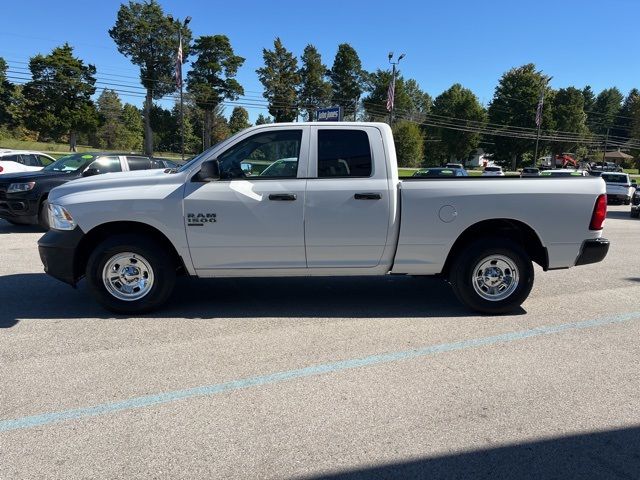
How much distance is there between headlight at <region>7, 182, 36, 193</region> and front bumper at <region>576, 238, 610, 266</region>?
10.1 meters

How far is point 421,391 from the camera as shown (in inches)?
142

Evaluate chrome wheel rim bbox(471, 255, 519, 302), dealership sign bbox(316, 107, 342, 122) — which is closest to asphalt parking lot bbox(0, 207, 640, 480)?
chrome wheel rim bbox(471, 255, 519, 302)

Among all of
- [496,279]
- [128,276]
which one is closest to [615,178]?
[496,279]

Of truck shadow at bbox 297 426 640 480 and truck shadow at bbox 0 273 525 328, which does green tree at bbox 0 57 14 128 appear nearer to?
truck shadow at bbox 0 273 525 328

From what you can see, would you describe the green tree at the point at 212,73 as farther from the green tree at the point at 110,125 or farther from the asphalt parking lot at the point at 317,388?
the asphalt parking lot at the point at 317,388

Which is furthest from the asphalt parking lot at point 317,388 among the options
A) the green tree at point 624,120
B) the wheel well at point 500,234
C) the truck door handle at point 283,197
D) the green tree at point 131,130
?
the green tree at point 624,120

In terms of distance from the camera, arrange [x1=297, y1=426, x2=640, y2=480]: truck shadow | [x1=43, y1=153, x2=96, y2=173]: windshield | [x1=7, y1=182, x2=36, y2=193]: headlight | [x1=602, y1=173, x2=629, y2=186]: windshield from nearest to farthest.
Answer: [x1=297, y1=426, x2=640, y2=480]: truck shadow < [x1=7, y1=182, x2=36, y2=193]: headlight < [x1=43, y1=153, x2=96, y2=173]: windshield < [x1=602, y1=173, x2=629, y2=186]: windshield

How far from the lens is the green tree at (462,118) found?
2968 inches

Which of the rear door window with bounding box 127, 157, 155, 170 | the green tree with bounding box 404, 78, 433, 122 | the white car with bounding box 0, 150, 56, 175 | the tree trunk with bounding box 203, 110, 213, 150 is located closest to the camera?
the rear door window with bounding box 127, 157, 155, 170

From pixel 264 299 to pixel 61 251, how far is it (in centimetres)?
224

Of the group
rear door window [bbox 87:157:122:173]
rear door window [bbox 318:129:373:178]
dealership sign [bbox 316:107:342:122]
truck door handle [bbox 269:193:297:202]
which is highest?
dealership sign [bbox 316:107:342:122]

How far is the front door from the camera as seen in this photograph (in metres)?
5.02

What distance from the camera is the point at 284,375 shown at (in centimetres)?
385

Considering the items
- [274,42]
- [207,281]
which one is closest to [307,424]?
[207,281]
